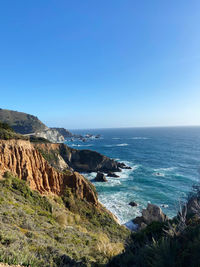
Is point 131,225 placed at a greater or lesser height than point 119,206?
greater

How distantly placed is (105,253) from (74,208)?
48.0 feet

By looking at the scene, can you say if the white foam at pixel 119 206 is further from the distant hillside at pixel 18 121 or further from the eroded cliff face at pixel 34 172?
the distant hillside at pixel 18 121

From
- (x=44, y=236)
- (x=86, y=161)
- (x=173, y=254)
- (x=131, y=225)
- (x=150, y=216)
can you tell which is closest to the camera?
(x=173, y=254)

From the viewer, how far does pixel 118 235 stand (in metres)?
18.7

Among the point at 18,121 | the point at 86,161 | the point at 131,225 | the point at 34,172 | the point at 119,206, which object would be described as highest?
the point at 18,121

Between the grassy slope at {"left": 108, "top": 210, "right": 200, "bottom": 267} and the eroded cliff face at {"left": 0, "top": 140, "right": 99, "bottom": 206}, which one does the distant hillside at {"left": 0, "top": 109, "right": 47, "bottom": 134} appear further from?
the grassy slope at {"left": 108, "top": 210, "right": 200, "bottom": 267}

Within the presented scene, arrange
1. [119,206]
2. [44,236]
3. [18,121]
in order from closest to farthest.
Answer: [44,236] < [119,206] < [18,121]

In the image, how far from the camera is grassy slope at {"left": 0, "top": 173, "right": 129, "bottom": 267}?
587cm

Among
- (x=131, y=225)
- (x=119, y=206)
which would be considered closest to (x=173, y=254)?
(x=131, y=225)

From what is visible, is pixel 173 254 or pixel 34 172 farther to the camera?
pixel 34 172

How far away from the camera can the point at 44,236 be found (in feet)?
28.8

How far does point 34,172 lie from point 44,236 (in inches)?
572

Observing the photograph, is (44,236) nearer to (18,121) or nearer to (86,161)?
(86,161)

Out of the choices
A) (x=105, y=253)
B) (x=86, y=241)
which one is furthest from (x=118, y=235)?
(x=105, y=253)
